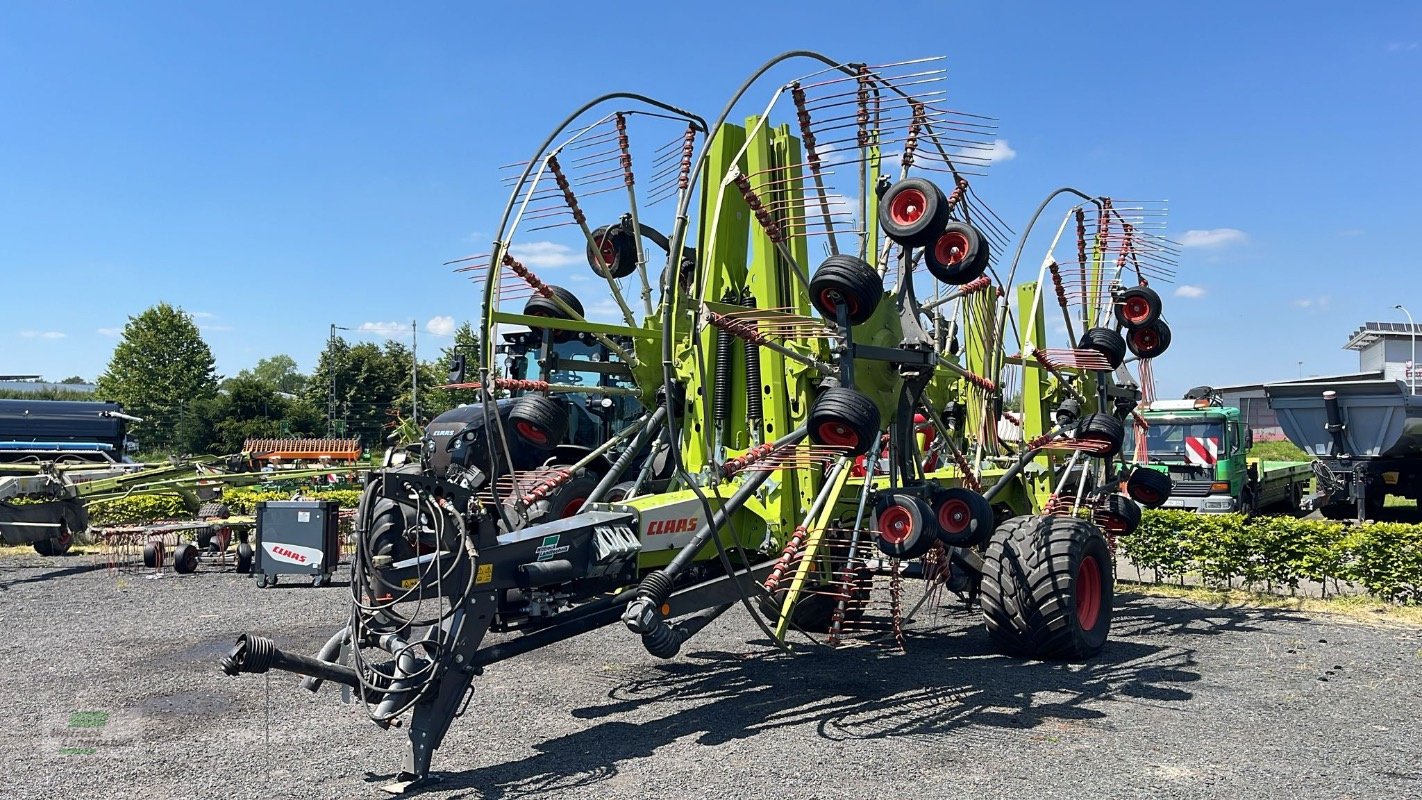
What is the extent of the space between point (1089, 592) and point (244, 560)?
11067 mm

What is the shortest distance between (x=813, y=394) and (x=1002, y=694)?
7.81 ft

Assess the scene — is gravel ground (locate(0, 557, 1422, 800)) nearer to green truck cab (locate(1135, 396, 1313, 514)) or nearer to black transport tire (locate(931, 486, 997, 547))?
black transport tire (locate(931, 486, 997, 547))

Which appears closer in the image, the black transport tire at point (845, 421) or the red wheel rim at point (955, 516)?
the black transport tire at point (845, 421)

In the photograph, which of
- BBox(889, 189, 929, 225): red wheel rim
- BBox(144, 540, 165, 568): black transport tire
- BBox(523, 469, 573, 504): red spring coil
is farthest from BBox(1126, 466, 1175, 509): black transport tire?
BBox(144, 540, 165, 568): black transport tire

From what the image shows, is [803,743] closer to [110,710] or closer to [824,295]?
[824,295]

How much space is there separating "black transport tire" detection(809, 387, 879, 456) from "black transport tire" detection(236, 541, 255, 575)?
1097 centimetres

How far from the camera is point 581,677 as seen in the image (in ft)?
26.9

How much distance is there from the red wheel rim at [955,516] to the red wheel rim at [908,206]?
6.57 feet

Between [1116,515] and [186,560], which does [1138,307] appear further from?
[186,560]

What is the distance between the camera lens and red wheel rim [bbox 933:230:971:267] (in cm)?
767

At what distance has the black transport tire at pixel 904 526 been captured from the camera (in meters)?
6.96

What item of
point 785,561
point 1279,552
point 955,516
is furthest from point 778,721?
point 1279,552

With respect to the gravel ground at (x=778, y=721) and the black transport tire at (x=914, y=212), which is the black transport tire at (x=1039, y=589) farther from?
the black transport tire at (x=914, y=212)

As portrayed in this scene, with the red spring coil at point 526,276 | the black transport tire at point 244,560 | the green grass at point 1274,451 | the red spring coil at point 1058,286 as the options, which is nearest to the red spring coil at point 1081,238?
Result: the red spring coil at point 1058,286
